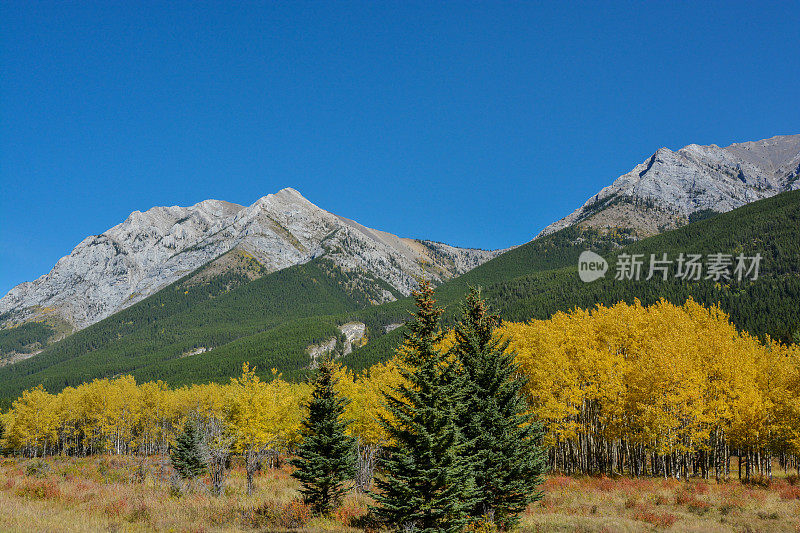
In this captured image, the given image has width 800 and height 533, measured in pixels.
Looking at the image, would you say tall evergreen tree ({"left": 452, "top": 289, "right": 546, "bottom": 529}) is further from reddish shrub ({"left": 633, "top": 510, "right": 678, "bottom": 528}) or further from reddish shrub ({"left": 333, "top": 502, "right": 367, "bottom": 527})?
reddish shrub ({"left": 333, "top": 502, "right": 367, "bottom": 527})

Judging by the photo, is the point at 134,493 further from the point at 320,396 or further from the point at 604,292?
the point at 604,292

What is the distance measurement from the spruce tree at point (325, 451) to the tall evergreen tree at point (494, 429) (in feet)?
33.5

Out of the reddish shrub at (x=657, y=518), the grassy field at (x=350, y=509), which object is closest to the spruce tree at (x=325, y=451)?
the grassy field at (x=350, y=509)

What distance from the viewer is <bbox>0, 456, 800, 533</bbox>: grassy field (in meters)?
19.6

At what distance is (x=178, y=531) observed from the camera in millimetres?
18766

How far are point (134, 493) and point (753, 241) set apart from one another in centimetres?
22826

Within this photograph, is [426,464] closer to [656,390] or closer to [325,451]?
[325,451]

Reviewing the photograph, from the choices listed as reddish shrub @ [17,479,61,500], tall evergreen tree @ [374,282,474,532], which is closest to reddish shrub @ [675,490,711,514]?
tall evergreen tree @ [374,282,474,532]

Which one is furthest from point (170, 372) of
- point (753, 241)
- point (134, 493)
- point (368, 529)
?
point (753, 241)

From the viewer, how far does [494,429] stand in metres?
21.9

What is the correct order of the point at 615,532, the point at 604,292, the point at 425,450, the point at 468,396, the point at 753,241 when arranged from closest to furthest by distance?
the point at 425,450 → the point at 615,532 → the point at 468,396 → the point at 604,292 → the point at 753,241

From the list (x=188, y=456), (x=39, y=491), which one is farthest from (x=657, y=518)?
(x=188, y=456)

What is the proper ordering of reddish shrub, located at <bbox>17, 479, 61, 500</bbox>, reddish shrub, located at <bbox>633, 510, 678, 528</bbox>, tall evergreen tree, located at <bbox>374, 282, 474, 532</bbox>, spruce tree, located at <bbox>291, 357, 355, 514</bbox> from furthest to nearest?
spruce tree, located at <bbox>291, 357, 355, 514</bbox>
reddish shrub, located at <bbox>17, 479, 61, 500</bbox>
reddish shrub, located at <bbox>633, 510, 678, 528</bbox>
tall evergreen tree, located at <bbox>374, 282, 474, 532</bbox>

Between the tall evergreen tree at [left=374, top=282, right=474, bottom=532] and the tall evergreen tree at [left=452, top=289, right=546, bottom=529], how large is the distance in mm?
2591
